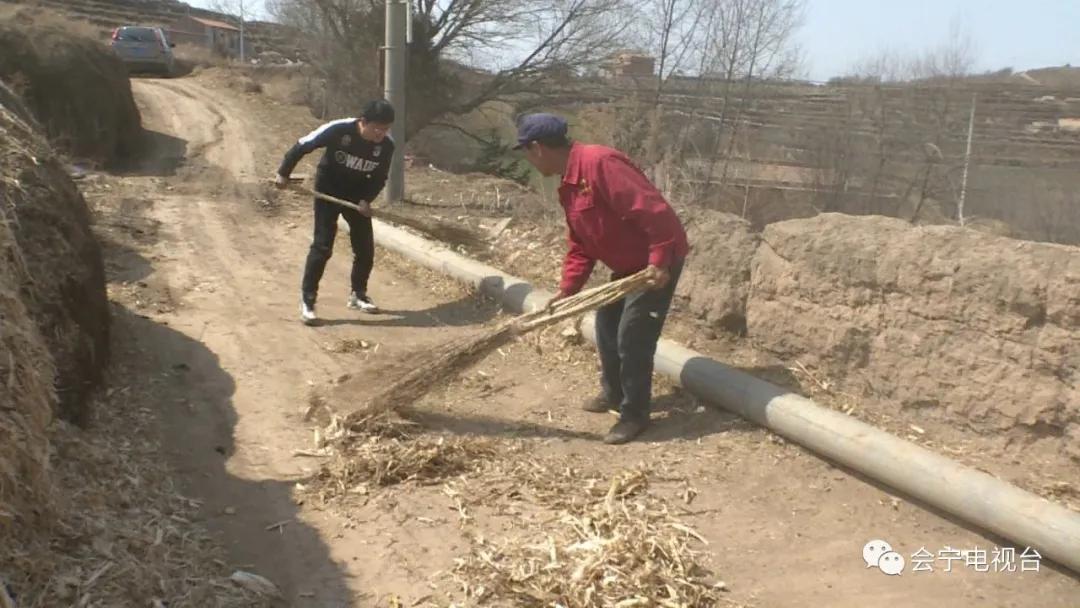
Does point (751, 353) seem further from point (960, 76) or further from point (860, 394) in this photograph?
point (960, 76)

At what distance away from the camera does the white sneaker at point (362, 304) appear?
755cm

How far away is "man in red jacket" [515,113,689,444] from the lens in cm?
484

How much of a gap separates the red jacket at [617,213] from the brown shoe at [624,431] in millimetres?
824

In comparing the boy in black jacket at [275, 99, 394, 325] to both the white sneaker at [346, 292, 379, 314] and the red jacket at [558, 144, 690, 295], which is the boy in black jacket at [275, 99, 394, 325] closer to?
the white sneaker at [346, 292, 379, 314]

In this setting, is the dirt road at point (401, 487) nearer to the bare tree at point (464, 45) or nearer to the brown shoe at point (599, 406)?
the brown shoe at point (599, 406)

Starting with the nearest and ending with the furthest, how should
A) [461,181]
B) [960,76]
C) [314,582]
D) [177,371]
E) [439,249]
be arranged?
[314,582] → [177,371] → [439,249] → [461,181] → [960,76]

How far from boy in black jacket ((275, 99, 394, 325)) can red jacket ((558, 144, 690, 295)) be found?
2348 millimetres

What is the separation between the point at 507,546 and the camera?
4000 mm

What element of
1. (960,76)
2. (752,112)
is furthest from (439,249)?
(960,76)

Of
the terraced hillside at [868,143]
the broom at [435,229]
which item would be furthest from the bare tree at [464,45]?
the broom at [435,229]

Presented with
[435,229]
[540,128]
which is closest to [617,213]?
[540,128]

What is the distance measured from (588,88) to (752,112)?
3896 mm

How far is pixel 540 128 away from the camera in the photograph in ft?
16.2

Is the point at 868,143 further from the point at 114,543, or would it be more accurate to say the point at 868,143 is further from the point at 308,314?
the point at 114,543
